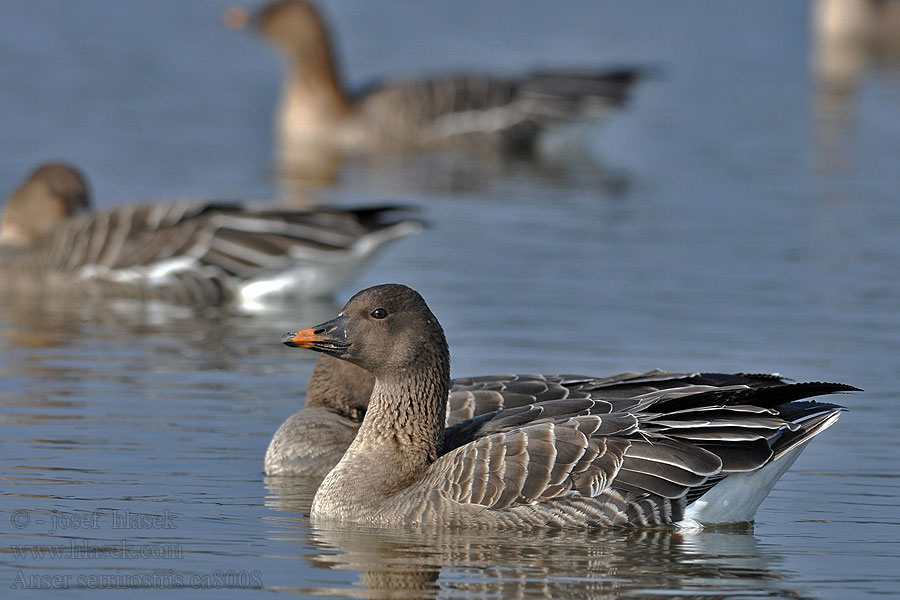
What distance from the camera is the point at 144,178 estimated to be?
745 inches

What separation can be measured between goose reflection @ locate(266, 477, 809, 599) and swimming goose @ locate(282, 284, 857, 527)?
116mm

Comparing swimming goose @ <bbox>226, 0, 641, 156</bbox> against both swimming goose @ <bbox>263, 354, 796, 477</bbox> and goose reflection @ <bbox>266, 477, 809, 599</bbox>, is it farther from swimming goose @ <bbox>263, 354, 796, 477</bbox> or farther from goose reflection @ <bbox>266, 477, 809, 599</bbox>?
goose reflection @ <bbox>266, 477, 809, 599</bbox>

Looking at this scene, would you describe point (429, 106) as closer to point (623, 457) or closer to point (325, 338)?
point (325, 338)

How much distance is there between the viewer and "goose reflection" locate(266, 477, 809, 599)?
24.2 feet

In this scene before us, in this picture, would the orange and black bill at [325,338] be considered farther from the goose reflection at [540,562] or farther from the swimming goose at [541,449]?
the goose reflection at [540,562]

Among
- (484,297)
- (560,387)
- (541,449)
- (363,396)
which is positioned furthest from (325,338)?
(484,297)

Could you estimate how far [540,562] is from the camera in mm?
7770

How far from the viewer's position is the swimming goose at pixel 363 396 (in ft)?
30.0

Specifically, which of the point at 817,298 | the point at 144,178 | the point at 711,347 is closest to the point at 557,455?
the point at 711,347

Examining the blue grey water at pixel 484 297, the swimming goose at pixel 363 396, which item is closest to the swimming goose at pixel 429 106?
the blue grey water at pixel 484 297

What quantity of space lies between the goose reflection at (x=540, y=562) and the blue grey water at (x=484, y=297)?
0.02m

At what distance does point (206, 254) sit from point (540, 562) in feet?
24.0

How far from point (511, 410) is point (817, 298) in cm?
617

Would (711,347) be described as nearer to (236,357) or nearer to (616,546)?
(236,357)
